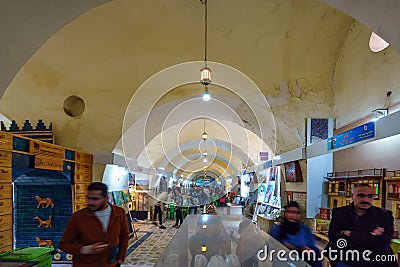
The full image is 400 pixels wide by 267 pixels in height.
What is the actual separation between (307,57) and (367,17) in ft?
11.3

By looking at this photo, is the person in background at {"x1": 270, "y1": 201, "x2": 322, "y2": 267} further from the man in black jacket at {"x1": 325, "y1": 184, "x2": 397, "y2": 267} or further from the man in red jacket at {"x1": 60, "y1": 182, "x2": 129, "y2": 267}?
the man in red jacket at {"x1": 60, "y1": 182, "x2": 129, "y2": 267}

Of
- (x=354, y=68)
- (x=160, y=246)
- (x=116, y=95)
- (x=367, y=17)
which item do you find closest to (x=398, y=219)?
(x=354, y=68)

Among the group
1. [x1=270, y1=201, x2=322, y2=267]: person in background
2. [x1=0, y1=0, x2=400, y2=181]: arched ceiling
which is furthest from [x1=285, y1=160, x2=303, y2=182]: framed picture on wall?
[x1=270, y1=201, x2=322, y2=267]: person in background

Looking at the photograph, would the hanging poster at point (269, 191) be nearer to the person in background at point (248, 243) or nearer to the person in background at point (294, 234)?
the person in background at point (248, 243)

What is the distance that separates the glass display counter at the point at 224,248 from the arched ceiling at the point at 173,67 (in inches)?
140

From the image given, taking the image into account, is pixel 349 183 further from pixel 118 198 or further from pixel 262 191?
pixel 118 198

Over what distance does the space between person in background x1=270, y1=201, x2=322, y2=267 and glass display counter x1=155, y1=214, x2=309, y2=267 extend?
0.10 meters

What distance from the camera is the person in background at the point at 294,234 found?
106 inches

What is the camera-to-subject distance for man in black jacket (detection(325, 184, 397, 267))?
2473 millimetres

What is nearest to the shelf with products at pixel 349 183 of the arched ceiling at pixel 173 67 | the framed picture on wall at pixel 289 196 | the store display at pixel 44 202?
the arched ceiling at pixel 173 67

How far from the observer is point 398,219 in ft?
14.5

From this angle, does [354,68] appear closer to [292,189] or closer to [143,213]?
[292,189]

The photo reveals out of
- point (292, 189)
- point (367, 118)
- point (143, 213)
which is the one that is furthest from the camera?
point (143, 213)

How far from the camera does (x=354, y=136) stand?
199 inches
